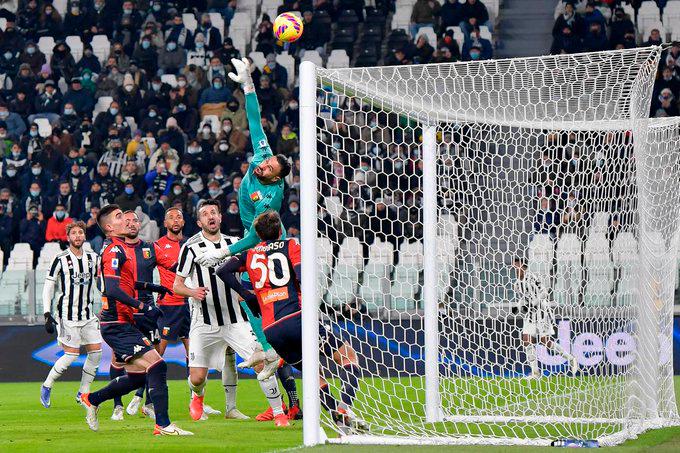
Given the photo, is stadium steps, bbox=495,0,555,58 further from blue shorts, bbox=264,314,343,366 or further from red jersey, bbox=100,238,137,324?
blue shorts, bbox=264,314,343,366

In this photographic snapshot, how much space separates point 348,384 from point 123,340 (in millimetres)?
1891

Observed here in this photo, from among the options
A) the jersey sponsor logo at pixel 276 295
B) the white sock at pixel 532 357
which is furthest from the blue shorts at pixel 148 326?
the white sock at pixel 532 357

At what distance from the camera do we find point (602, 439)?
704cm

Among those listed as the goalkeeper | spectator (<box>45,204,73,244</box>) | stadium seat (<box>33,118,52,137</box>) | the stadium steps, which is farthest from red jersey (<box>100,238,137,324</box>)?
the stadium steps

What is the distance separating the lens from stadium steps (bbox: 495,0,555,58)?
19797 mm

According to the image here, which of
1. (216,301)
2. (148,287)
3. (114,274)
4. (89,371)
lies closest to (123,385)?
(114,274)

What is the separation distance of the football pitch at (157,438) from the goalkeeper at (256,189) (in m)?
0.61

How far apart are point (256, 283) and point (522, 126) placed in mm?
2495

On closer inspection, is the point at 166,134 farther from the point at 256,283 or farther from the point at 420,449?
the point at 420,449

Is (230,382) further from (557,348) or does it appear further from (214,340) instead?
(557,348)

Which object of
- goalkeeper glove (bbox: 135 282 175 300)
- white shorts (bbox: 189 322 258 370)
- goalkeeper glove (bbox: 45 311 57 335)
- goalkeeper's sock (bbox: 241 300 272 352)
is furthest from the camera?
goalkeeper glove (bbox: 45 311 57 335)

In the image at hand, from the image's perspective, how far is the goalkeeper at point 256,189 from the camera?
8.15 m

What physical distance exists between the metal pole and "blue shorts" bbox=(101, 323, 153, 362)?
1.83 m

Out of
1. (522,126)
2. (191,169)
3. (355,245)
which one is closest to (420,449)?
(355,245)
